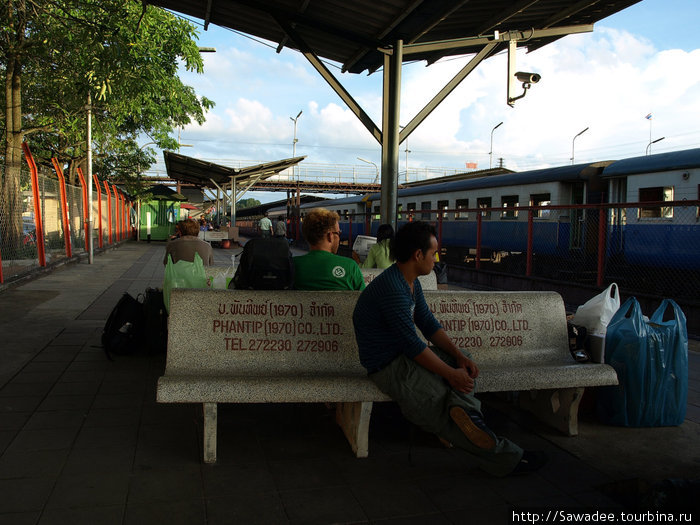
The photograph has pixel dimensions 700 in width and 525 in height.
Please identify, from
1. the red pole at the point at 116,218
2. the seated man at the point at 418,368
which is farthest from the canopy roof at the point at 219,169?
the seated man at the point at 418,368

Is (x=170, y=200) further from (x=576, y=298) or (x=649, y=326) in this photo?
(x=649, y=326)

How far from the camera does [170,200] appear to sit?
32562 mm

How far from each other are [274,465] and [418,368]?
1.02 metres

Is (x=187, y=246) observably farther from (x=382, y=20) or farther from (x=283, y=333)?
(x=382, y=20)

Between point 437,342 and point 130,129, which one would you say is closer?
point 437,342

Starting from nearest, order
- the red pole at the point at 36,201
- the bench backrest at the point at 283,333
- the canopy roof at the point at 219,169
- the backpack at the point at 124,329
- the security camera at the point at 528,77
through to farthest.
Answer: the bench backrest at the point at 283,333 < the backpack at the point at 124,329 < the security camera at the point at 528,77 < the red pole at the point at 36,201 < the canopy roof at the point at 219,169

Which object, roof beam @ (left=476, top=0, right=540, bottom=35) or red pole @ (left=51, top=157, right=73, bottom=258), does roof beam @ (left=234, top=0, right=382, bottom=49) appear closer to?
roof beam @ (left=476, top=0, right=540, bottom=35)

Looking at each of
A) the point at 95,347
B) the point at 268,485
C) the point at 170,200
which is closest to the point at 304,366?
the point at 268,485

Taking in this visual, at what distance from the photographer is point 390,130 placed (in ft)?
23.9

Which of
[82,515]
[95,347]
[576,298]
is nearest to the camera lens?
[82,515]

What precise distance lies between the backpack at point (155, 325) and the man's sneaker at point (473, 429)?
11.9 feet

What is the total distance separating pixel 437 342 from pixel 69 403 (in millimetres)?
2830

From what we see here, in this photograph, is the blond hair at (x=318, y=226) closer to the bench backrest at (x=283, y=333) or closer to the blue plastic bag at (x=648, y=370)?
the bench backrest at (x=283, y=333)

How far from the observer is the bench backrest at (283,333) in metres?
3.66
